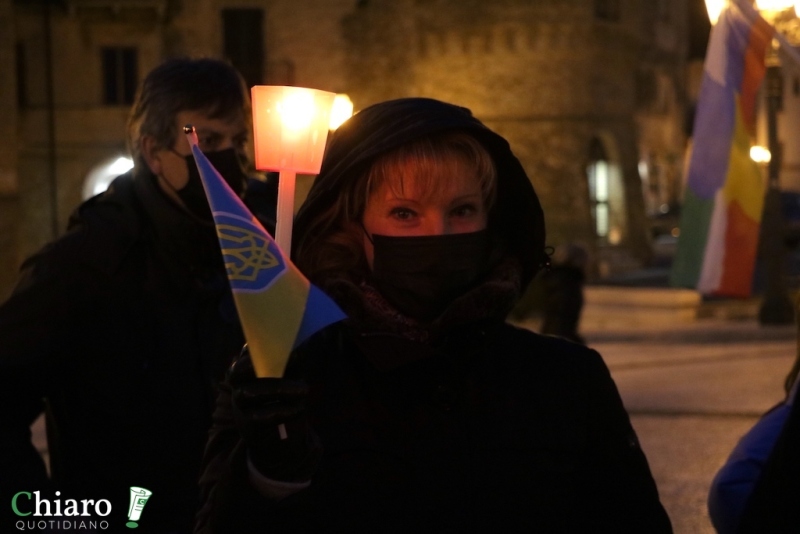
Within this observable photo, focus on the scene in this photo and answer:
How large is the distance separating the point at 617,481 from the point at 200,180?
1423 millimetres

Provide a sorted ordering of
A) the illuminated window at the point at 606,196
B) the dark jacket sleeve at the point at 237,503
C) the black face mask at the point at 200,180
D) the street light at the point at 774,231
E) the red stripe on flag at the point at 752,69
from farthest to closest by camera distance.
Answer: the illuminated window at the point at 606,196, the street light at the point at 774,231, the red stripe on flag at the point at 752,69, the black face mask at the point at 200,180, the dark jacket sleeve at the point at 237,503

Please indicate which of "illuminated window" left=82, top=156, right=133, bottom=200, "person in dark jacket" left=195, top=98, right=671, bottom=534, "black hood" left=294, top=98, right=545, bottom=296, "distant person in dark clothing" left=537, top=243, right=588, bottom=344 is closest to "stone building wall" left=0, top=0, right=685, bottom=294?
"illuminated window" left=82, top=156, right=133, bottom=200

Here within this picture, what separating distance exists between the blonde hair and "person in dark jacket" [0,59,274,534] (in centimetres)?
78

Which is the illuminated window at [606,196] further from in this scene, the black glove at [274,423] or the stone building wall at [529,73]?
the black glove at [274,423]

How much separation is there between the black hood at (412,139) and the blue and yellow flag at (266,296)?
465 millimetres

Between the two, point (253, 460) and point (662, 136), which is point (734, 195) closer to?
point (253, 460)

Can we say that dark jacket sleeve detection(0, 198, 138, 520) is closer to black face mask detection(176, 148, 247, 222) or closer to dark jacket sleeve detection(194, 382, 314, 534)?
black face mask detection(176, 148, 247, 222)

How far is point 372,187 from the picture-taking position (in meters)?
2.42

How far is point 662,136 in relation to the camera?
114 feet

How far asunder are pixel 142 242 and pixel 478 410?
129 cm

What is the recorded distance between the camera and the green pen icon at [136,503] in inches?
118

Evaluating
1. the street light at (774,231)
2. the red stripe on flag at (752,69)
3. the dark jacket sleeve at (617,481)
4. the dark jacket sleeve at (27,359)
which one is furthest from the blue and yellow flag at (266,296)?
the street light at (774,231)

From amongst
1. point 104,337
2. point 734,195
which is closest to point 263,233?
point 104,337

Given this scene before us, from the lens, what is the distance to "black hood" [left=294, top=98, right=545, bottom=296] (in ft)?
7.73
